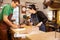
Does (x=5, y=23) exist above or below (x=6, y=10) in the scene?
below

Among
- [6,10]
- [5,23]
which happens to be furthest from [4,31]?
[6,10]

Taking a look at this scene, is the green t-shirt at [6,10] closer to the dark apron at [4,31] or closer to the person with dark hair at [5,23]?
the person with dark hair at [5,23]

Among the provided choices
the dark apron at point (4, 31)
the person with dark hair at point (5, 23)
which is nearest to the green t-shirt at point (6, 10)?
the person with dark hair at point (5, 23)

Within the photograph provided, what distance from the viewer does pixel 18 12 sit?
201 inches

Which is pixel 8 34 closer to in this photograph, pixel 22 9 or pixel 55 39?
pixel 55 39

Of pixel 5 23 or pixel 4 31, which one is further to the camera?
pixel 5 23

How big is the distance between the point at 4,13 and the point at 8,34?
1.45 ft

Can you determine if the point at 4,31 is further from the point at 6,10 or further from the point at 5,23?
the point at 6,10

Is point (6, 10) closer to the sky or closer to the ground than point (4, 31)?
closer to the sky

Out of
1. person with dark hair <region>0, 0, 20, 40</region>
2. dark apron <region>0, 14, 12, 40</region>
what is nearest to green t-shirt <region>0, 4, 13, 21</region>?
person with dark hair <region>0, 0, 20, 40</region>

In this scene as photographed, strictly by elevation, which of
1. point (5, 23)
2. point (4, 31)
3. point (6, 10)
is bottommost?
point (4, 31)

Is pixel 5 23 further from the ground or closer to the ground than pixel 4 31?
further from the ground

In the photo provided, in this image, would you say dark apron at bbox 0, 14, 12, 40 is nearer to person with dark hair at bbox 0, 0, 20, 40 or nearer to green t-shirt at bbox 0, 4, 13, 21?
person with dark hair at bbox 0, 0, 20, 40

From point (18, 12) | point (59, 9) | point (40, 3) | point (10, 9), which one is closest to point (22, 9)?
point (18, 12)
